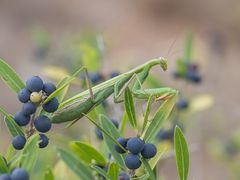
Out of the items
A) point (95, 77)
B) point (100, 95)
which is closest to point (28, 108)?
point (100, 95)

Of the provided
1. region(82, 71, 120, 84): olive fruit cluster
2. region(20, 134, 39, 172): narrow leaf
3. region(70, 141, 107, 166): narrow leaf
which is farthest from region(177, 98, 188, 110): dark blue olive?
region(20, 134, 39, 172): narrow leaf

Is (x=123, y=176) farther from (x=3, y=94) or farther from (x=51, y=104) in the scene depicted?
(x=3, y=94)

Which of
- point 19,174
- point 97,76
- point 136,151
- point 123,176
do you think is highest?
point 19,174

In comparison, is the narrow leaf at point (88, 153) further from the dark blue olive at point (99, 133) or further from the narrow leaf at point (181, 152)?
the narrow leaf at point (181, 152)

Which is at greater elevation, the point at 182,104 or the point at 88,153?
the point at 88,153

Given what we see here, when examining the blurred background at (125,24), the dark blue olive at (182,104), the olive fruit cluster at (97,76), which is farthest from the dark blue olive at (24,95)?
the blurred background at (125,24)

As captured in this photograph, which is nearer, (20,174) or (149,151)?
(20,174)

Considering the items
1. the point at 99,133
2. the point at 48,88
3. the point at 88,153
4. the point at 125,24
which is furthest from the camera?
the point at 125,24

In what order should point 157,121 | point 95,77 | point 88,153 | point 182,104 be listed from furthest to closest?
point 182,104
point 95,77
point 88,153
point 157,121

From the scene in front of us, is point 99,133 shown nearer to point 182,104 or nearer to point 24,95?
point 24,95
